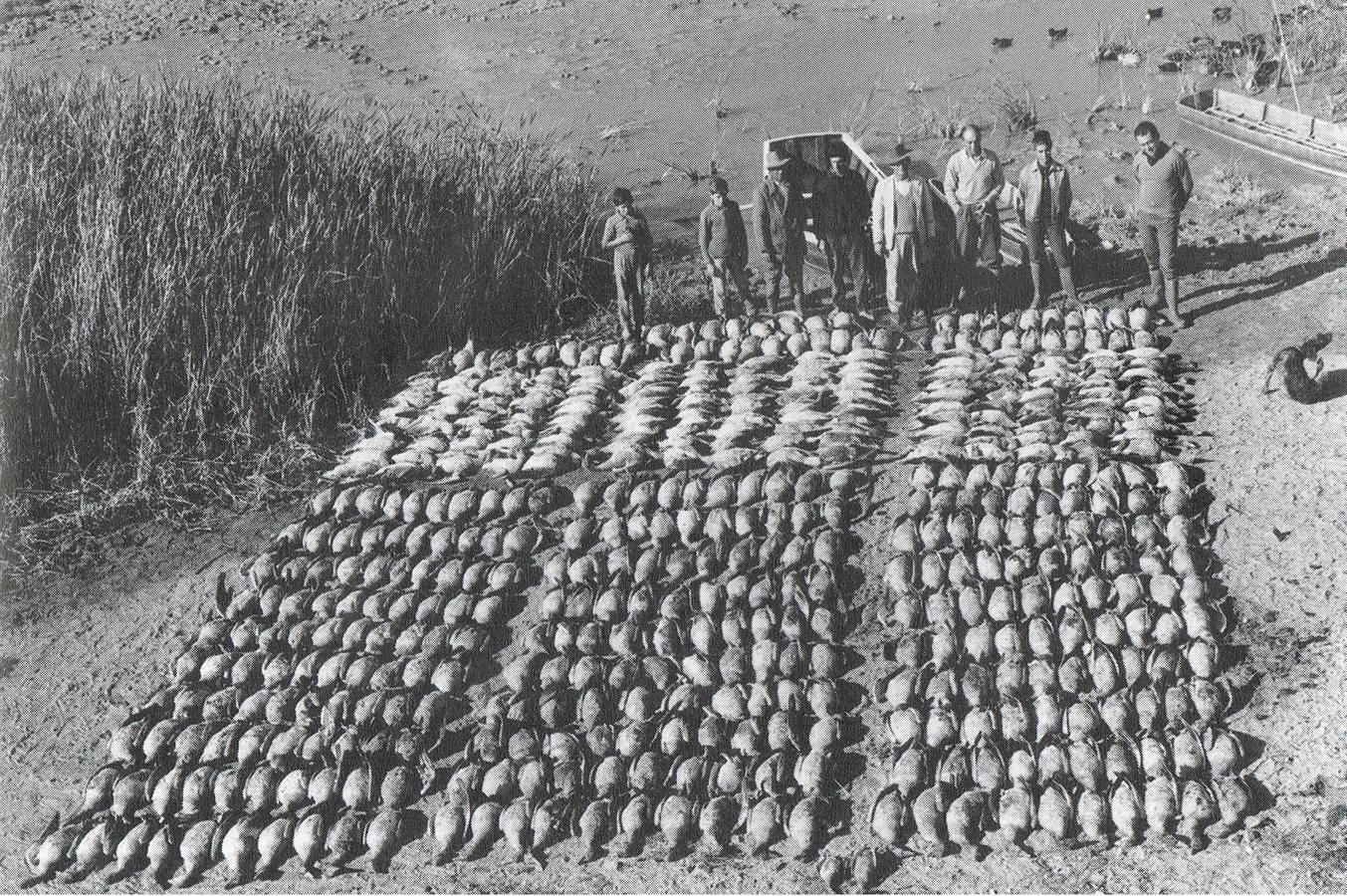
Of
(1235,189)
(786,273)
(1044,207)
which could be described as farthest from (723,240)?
(1235,189)

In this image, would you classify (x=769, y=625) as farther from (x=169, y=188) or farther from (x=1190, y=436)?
(x=169, y=188)

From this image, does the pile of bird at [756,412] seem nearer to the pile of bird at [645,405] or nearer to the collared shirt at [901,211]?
the pile of bird at [645,405]

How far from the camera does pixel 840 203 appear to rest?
32.8 feet

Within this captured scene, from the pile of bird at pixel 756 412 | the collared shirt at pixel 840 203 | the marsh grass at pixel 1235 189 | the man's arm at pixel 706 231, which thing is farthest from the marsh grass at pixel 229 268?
the marsh grass at pixel 1235 189

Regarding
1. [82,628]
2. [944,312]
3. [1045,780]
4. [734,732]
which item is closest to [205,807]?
[82,628]

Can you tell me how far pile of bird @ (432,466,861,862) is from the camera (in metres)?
5.93

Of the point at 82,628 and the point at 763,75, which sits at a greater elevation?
the point at 763,75

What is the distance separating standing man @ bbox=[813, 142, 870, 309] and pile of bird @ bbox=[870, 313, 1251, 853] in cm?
300

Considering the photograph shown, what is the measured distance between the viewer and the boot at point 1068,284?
9945mm

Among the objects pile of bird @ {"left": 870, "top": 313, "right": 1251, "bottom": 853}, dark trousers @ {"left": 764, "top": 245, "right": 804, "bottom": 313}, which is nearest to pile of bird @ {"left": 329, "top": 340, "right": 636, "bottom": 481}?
dark trousers @ {"left": 764, "top": 245, "right": 804, "bottom": 313}

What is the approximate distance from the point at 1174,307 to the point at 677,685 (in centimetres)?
592

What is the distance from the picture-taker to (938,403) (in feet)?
28.7

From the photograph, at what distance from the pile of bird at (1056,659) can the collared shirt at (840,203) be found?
10.0ft

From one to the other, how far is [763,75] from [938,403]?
33.6 feet
